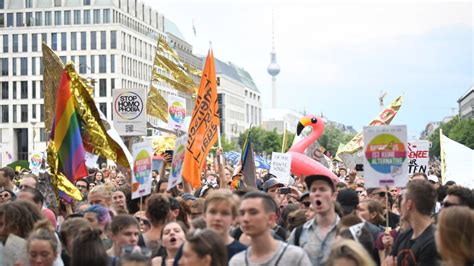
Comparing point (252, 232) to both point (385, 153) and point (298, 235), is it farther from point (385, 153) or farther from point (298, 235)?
point (385, 153)

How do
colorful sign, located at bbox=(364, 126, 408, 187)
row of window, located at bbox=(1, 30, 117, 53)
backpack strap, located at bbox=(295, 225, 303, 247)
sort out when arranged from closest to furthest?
1. backpack strap, located at bbox=(295, 225, 303, 247)
2. colorful sign, located at bbox=(364, 126, 408, 187)
3. row of window, located at bbox=(1, 30, 117, 53)

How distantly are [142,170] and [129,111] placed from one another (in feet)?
27.0

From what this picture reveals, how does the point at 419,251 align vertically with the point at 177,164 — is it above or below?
below

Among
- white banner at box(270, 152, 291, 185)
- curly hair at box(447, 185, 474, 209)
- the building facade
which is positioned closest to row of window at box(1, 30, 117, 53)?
the building facade

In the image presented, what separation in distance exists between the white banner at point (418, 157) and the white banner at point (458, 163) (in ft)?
1.29

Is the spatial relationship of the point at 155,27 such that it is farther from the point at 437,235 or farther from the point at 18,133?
the point at 437,235

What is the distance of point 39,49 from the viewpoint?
9662cm

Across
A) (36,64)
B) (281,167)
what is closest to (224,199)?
(281,167)

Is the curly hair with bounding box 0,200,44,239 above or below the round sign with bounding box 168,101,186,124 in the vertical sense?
below

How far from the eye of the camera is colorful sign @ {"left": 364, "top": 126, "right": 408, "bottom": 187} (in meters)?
8.38

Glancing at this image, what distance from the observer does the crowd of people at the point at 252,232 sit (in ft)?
19.4

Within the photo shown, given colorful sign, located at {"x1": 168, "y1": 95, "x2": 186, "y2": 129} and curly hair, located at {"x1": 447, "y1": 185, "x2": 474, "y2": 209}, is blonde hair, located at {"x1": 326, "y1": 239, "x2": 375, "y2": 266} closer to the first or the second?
curly hair, located at {"x1": 447, "y1": 185, "x2": 474, "y2": 209}

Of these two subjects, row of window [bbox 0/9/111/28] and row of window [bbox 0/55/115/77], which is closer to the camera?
row of window [bbox 0/9/111/28]

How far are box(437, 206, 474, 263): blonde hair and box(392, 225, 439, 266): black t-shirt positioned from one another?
1.06 metres
